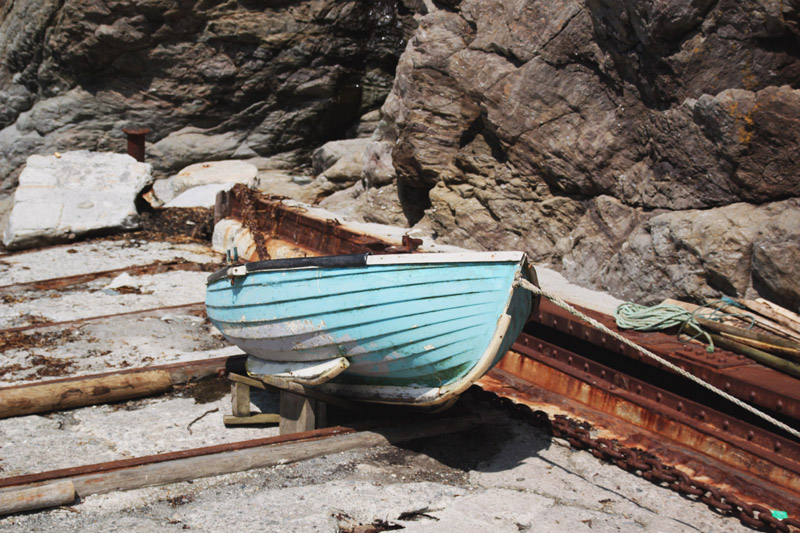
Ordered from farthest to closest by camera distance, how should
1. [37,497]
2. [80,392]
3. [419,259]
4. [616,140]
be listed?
[616,140]
[80,392]
[419,259]
[37,497]

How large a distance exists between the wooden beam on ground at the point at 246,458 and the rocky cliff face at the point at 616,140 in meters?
3.28

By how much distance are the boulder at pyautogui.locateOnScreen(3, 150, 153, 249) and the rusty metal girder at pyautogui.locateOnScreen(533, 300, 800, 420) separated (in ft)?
30.0

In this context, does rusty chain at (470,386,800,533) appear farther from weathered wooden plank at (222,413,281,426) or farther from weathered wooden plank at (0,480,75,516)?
weathered wooden plank at (0,480,75,516)

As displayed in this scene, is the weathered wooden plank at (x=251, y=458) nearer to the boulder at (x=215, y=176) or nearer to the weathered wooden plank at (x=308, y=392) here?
the weathered wooden plank at (x=308, y=392)

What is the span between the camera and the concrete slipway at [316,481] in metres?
4.03

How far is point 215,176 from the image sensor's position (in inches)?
631

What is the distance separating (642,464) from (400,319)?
1.82 meters

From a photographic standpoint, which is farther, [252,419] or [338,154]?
[338,154]

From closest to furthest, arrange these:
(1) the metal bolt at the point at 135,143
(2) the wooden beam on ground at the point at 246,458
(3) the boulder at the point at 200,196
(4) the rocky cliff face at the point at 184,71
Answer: (2) the wooden beam on ground at the point at 246,458
(1) the metal bolt at the point at 135,143
(3) the boulder at the point at 200,196
(4) the rocky cliff face at the point at 184,71

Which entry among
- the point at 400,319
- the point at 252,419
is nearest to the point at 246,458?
the point at 252,419

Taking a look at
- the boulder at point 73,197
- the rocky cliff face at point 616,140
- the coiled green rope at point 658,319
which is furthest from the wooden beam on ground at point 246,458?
the boulder at point 73,197

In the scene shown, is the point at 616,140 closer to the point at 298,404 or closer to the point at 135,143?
the point at 298,404

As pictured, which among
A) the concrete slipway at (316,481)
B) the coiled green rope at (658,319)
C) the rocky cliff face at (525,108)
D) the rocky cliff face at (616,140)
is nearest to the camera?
the concrete slipway at (316,481)

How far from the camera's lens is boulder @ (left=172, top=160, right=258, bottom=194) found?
15.8m
